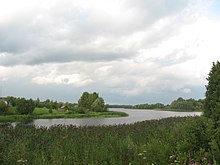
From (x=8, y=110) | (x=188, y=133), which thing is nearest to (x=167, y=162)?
(x=188, y=133)

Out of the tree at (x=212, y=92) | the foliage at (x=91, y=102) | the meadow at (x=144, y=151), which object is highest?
the foliage at (x=91, y=102)

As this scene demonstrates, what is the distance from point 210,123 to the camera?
756cm

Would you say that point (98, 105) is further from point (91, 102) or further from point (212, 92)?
point (212, 92)

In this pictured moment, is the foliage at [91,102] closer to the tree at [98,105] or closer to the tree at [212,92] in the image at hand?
the tree at [98,105]

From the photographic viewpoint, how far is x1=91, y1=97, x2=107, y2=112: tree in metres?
116

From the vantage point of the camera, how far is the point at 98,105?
117 meters

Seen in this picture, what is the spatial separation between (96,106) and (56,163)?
109m

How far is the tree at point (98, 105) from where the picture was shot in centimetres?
11638

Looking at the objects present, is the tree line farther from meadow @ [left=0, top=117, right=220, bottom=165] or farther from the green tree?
meadow @ [left=0, top=117, right=220, bottom=165]

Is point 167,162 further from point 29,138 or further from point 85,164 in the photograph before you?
point 29,138

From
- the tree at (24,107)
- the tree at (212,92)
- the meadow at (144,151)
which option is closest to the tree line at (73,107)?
the tree at (24,107)

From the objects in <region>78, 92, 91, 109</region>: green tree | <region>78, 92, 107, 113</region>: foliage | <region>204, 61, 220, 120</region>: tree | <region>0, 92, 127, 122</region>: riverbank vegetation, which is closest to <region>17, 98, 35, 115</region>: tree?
<region>0, 92, 127, 122</region>: riverbank vegetation

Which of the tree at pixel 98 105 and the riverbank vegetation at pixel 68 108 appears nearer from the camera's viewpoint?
the riverbank vegetation at pixel 68 108

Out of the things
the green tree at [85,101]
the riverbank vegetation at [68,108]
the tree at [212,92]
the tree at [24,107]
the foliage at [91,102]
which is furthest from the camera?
the green tree at [85,101]
